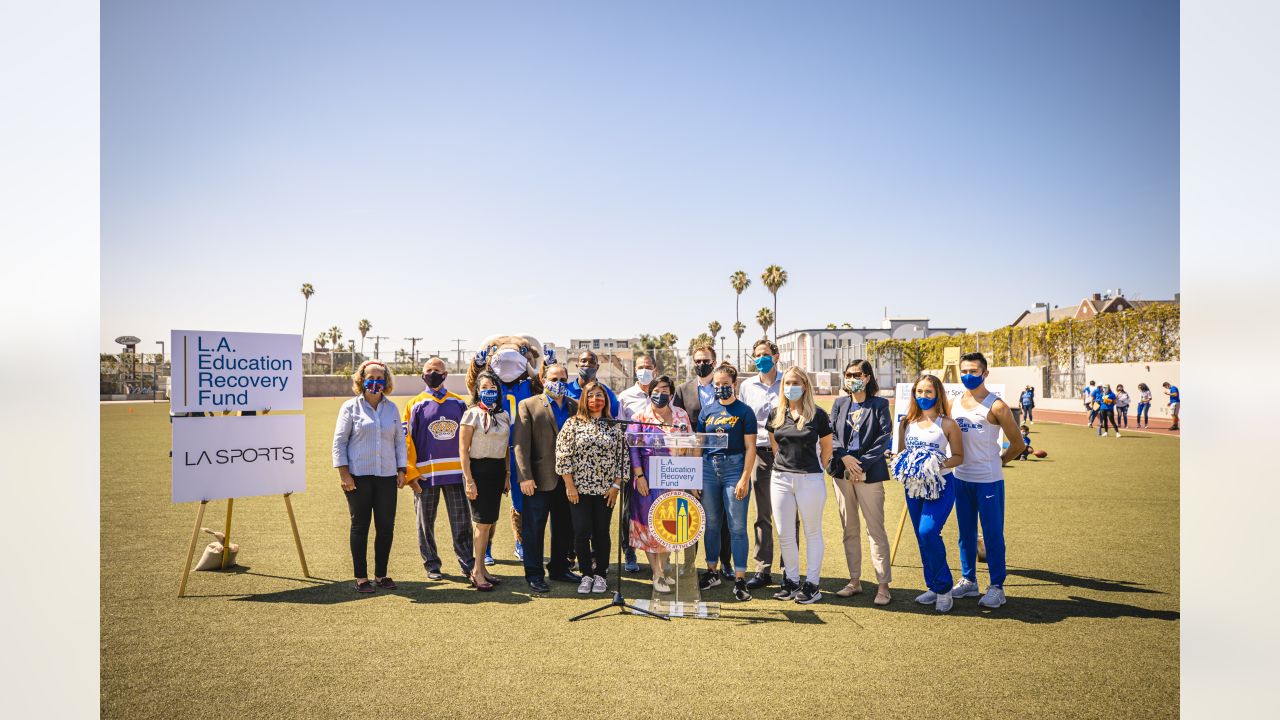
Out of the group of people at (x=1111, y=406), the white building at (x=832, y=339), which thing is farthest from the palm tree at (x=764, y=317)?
the group of people at (x=1111, y=406)

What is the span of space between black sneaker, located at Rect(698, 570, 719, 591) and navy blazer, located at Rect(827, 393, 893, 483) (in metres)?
1.38

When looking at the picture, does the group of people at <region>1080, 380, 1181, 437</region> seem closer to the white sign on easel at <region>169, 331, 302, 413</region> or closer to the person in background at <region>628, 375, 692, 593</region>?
the person in background at <region>628, 375, 692, 593</region>

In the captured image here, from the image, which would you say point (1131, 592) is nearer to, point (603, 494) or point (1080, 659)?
point (1080, 659)

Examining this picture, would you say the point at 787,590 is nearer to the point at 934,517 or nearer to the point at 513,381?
the point at 934,517

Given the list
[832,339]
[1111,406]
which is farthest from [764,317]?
[1111,406]

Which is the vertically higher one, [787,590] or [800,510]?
[800,510]

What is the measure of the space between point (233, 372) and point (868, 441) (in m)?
5.57

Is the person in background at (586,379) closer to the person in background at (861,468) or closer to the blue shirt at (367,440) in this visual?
the blue shirt at (367,440)

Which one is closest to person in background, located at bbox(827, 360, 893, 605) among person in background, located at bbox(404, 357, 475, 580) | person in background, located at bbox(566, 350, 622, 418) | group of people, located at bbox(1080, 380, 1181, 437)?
person in background, located at bbox(566, 350, 622, 418)

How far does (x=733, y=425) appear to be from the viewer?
19.6 ft

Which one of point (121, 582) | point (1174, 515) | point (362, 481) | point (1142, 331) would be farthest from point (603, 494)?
point (1142, 331)

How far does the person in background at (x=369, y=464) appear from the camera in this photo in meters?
5.90

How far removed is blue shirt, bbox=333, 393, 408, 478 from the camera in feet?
19.4

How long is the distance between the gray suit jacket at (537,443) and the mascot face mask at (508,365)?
744mm
